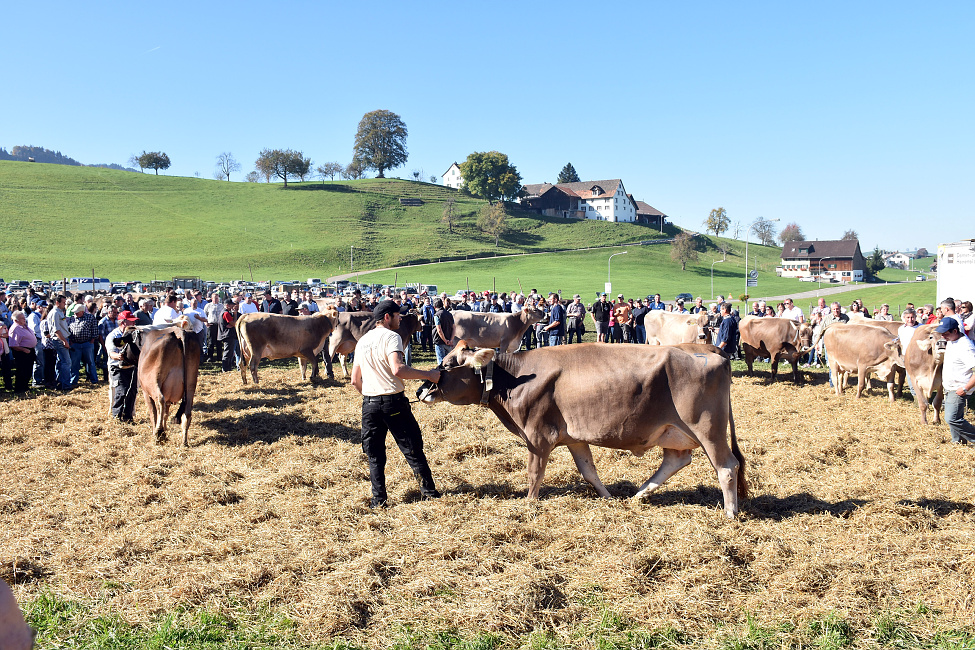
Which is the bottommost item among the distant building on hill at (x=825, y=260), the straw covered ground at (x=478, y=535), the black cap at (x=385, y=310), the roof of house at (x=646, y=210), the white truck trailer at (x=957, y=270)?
the straw covered ground at (x=478, y=535)

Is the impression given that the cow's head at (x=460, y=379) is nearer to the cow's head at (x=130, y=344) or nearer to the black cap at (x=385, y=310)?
the black cap at (x=385, y=310)

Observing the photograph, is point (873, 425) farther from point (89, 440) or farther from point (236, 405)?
point (89, 440)

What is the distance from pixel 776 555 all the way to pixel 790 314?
14.3 m

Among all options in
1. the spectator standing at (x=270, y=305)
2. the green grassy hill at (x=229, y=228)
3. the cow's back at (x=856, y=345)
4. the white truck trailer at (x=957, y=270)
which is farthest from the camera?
the green grassy hill at (x=229, y=228)

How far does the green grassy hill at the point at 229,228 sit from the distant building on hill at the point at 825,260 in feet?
76.3

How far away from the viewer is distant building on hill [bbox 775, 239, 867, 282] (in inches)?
3789

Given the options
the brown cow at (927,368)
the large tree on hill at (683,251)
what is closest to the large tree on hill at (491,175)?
the large tree on hill at (683,251)

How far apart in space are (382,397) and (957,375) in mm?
7641

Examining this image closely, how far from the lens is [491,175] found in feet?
379

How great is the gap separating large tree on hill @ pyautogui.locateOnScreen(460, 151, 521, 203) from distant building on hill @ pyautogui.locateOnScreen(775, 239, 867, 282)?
46.7 m

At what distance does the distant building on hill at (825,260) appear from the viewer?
96231 mm

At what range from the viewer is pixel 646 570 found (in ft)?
16.4

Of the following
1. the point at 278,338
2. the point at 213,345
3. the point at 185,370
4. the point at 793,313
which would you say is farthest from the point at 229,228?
the point at 185,370

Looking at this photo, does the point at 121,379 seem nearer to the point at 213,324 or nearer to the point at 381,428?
the point at 381,428
